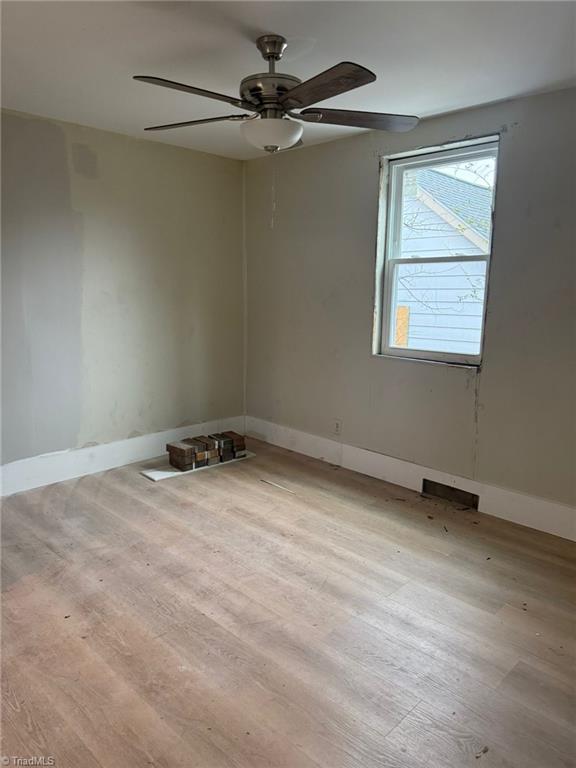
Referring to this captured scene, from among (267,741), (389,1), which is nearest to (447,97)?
(389,1)

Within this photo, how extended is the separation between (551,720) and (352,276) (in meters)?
2.86

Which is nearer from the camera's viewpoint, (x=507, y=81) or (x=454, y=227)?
(x=507, y=81)

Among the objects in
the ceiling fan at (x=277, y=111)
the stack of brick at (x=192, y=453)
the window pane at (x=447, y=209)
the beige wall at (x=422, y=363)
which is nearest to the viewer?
the ceiling fan at (x=277, y=111)

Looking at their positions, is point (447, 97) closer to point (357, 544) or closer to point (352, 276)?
point (352, 276)

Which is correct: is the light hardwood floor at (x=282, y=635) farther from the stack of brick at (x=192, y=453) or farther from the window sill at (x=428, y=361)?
the window sill at (x=428, y=361)

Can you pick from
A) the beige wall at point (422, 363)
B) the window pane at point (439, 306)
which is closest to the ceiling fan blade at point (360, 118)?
the beige wall at point (422, 363)

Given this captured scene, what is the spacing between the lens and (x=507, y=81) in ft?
8.57

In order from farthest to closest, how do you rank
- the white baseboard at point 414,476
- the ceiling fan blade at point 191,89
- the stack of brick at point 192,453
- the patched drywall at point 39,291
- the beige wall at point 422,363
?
the stack of brick at point 192,453, the patched drywall at point 39,291, the white baseboard at point 414,476, the beige wall at point 422,363, the ceiling fan blade at point 191,89

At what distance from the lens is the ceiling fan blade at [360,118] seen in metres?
2.21

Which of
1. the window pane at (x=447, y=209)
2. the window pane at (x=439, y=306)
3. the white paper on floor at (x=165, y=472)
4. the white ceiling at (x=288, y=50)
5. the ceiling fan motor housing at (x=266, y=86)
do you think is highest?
the white ceiling at (x=288, y=50)

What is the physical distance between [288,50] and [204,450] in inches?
106

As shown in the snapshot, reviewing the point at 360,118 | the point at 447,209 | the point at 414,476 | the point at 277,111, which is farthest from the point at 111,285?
the point at 414,476

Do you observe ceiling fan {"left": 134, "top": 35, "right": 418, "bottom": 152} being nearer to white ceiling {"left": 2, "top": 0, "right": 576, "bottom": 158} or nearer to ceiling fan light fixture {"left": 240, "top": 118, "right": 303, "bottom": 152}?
ceiling fan light fixture {"left": 240, "top": 118, "right": 303, "bottom": 152}

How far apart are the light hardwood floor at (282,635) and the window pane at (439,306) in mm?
1079
